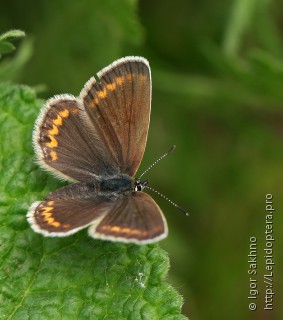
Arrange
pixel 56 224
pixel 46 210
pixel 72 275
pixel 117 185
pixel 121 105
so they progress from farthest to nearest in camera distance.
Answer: pixel 121 105
pixel 117 185
pixel 72 275
pixel 46 210
pixel 56 224

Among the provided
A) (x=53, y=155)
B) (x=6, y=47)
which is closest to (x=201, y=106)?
(x=53, y=155)

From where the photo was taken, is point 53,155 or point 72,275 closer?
point 72,275

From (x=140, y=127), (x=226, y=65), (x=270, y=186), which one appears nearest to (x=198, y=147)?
(x=270, y=186)

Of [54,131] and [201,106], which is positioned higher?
[54,131]

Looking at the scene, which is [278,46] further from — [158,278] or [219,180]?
[158,278]

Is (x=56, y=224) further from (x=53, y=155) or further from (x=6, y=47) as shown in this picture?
(x=6, y=47)

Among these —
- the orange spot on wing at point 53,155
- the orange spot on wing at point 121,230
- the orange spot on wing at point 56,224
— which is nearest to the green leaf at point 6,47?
the orange spot on wing at point 53,155

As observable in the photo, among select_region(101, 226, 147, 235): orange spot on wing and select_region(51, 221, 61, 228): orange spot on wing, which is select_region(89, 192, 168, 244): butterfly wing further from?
select_region(51, 221, 61, 228): orange spot on wing

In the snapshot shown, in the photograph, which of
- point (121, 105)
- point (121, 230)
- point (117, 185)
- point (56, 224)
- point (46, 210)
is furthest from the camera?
point (121, 105)
